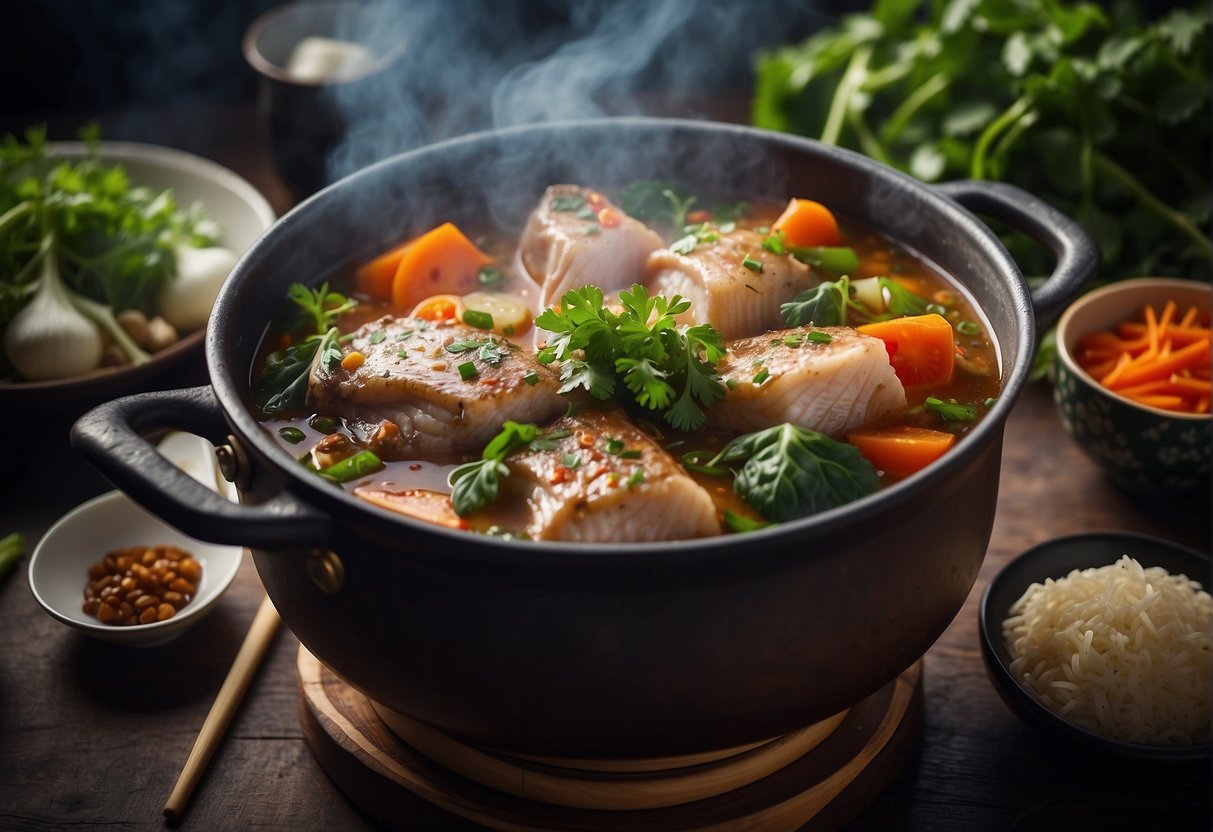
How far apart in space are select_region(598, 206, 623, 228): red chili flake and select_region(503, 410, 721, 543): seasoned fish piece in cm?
84

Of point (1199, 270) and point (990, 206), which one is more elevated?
point (990, 206)

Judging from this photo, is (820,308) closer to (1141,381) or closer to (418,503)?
(418,503)

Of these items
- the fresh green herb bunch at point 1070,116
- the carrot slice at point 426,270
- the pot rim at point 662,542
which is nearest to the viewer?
the pot rim at point 662,542

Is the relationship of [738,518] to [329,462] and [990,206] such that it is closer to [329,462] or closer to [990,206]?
[329,462]

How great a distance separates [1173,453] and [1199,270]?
3.44 ft

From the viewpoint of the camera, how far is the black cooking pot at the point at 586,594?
5.86 ft

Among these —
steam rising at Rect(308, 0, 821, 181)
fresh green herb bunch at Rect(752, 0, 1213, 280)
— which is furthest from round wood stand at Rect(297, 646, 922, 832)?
steam rising at Rect(308, 0, 821, 181)

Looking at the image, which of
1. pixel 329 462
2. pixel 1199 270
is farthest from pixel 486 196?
pixel 1199 270

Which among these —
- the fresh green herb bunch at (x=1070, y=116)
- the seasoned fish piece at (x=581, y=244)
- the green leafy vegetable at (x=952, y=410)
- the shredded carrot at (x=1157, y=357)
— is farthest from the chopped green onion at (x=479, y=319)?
the fresh green herb bunch at (x=1070, y=116)

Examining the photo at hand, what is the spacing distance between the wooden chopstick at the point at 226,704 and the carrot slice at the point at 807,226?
1.53m

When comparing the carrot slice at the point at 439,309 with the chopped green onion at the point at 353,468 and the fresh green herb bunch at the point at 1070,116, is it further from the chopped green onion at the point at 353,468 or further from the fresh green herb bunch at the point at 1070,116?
the fresh green herb bunch at the point at 1070,116

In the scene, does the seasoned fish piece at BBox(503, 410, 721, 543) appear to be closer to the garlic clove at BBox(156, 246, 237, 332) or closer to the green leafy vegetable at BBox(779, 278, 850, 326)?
the green leafy vegetable at BBox(779, 278, 850, 326)

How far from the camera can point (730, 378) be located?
2334mm

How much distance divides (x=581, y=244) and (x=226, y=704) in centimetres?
131
